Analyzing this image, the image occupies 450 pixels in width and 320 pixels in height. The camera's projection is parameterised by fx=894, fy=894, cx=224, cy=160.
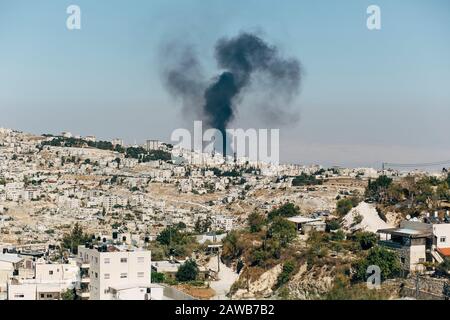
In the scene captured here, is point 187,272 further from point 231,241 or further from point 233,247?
point 231,241

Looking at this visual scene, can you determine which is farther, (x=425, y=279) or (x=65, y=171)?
(x=65, y=171)

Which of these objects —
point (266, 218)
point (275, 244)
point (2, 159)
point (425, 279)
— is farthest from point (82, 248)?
point (2, 159)

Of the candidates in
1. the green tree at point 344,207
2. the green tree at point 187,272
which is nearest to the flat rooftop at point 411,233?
the green tree at point 187,272

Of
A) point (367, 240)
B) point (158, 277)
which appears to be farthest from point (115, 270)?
point (367, 240)

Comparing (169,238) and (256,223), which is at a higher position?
(256,223)
